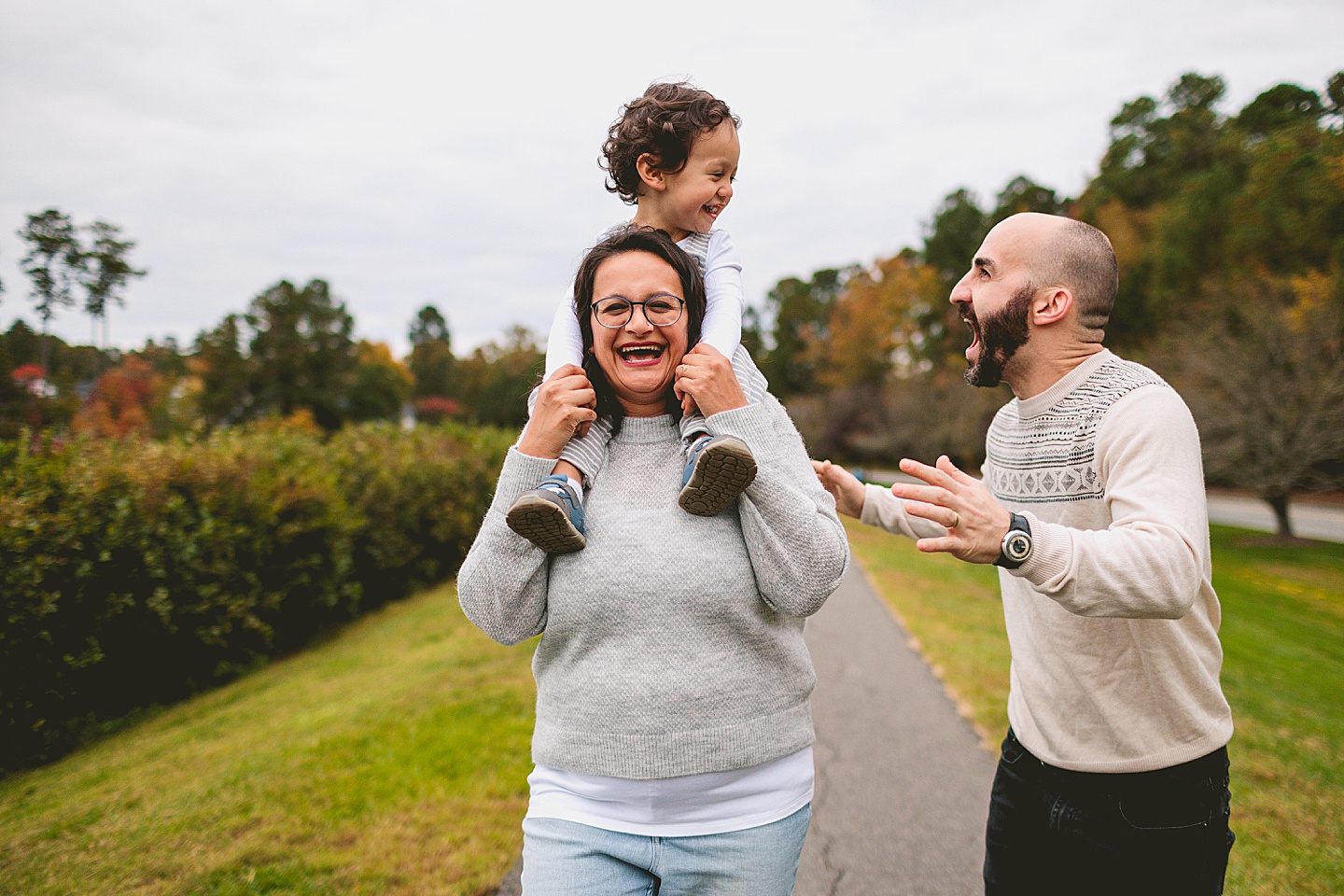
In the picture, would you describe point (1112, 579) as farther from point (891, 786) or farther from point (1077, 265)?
point (891, 786)

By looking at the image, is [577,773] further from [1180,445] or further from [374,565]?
[374,565]

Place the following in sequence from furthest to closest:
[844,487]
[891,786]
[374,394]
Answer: [374,394], [891,786], [844,487]

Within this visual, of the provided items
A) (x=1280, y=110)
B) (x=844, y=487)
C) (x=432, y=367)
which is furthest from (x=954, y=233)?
(x=432, y=367)

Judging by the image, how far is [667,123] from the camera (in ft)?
8.89

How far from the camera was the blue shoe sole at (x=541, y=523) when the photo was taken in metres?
1.60

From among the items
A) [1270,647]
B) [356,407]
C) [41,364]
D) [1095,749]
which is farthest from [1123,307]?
[356,407]

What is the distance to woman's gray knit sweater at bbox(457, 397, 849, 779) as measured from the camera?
1681 mm

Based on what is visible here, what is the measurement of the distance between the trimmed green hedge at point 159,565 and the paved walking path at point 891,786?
5.26 meters

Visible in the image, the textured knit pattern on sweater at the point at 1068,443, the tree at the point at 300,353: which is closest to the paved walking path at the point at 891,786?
the textured knit pattern on sweater at the point at 1068,443

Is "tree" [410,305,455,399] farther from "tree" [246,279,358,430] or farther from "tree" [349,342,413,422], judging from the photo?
"tree" [246,279,358,430]

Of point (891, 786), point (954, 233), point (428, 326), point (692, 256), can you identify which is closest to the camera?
point (692, 256)

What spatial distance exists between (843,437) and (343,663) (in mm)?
37466

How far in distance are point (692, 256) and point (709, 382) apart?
696 millimetres

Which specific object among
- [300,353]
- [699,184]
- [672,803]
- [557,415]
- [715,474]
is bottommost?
[672,803]
